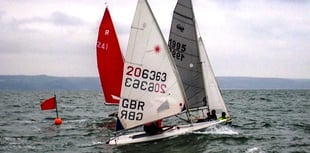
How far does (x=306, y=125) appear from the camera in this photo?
37062mm

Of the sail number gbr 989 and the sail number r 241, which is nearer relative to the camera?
the sail number gbr 989

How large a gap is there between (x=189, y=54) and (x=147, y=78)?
22.3ft

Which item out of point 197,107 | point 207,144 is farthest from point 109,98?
point 207,144

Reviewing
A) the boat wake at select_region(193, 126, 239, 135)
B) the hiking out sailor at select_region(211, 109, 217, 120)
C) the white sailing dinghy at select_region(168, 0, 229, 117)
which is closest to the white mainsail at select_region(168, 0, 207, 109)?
the white sailing dinghy at select_region(168, 0, 229, 117)

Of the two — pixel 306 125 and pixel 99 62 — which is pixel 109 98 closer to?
pixel 99 62

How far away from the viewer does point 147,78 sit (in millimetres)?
23625

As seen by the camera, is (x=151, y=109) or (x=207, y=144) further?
(x=207, y=144)

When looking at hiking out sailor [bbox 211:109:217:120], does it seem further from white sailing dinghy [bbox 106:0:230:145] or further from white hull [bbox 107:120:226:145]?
white sailing dinghy [bbox 106:0:230:145]

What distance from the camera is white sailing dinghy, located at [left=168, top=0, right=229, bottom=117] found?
96.0 feet

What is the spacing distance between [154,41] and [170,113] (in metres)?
3.79

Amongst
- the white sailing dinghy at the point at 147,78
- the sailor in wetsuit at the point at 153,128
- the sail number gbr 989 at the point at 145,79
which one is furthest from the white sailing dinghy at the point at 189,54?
the sail number gbr 989 at the point at 145,79

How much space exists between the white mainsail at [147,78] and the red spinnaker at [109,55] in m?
14.3

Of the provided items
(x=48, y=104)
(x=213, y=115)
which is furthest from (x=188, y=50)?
(x=48, y=104)

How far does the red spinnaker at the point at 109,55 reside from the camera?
37.9 m
